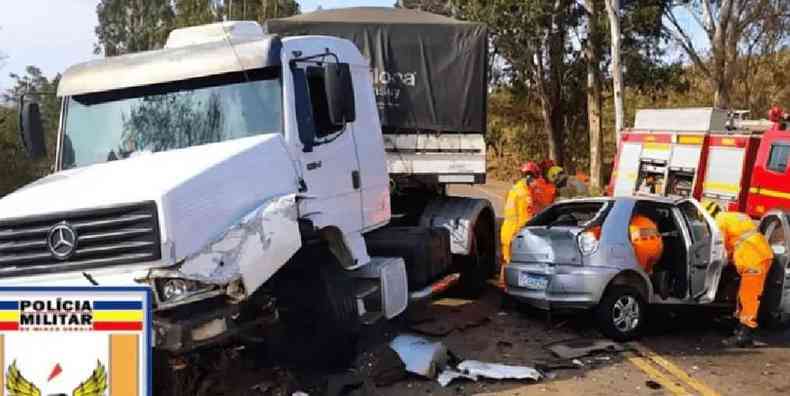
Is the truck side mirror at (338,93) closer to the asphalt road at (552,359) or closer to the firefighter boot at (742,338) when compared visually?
the asphalt road at (552,359)

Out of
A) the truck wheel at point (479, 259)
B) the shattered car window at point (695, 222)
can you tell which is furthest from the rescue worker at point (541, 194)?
the shattered car window at point (695, 222)

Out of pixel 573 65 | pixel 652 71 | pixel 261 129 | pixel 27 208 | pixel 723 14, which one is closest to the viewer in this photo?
pixel 27 208

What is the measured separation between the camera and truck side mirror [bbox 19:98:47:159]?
657cm

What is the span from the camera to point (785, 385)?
252 inches

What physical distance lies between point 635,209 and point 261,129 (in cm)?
401

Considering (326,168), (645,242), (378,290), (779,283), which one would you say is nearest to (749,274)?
(779,283)

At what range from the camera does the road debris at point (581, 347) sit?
7.16m

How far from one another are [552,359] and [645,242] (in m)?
1.62

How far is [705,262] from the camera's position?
788cm

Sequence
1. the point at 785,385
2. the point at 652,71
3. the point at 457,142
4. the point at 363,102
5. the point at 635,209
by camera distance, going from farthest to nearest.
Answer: the point at 652,71 < the point at 457,142 < the point at 635,209 < the point at 363,102 < the point at 785,385

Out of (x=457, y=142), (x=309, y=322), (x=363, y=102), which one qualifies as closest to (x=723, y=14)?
(x=457, y=142)

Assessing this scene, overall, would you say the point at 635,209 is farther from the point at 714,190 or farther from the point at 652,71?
the point at 652,71

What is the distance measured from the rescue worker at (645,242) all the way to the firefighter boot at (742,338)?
0.97 meters

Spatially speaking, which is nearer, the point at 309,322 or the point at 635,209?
the point at 309,322
